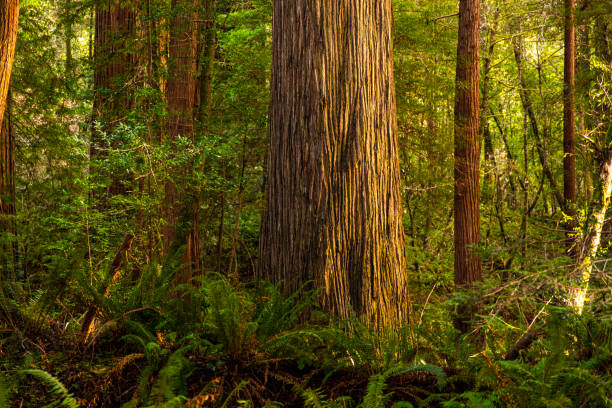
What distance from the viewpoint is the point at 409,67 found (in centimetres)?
1038

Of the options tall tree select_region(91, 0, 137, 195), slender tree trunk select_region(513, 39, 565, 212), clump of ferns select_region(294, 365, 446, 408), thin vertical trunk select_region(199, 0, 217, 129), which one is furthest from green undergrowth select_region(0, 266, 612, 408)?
slender tree trunk select_region(513, 39, 565, 212)

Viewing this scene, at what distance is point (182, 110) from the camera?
7.86 metres

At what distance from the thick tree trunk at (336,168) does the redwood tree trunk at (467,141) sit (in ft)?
20.2

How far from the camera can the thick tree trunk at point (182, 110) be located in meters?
6.88

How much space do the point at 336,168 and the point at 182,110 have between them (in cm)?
470

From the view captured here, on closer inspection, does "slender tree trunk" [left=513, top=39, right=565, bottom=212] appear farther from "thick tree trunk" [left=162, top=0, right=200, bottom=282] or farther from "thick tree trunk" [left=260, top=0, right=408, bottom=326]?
"thick tree trunk" [left=260, top=0, right=408, bottom=326]

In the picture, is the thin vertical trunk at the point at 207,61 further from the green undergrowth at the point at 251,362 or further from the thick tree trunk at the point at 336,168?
the green undergrowth at the point at 251,362

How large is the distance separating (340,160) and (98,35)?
252 inches

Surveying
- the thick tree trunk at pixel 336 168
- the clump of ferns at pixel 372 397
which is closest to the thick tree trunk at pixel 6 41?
the thick tree trunk at pixel 336 168

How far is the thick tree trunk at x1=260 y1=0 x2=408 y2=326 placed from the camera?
3.83m

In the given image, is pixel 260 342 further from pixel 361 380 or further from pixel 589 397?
pixel 589 397

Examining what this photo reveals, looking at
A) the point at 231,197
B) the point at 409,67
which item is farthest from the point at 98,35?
the point at 409,67

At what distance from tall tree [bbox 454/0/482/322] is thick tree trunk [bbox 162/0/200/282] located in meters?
5.26

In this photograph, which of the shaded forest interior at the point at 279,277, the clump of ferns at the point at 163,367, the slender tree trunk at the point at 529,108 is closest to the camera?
the clump of ferns at the point at 163,367
